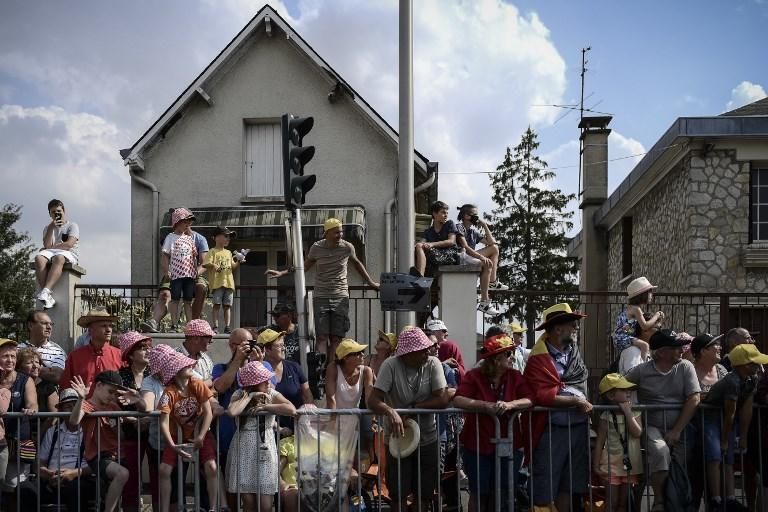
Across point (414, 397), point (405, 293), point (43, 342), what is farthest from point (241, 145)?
point (414, 397)

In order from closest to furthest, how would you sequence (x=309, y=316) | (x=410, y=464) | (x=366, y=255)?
(x=410, y=464) < (x=309, y=316) < (x=366, y=255)

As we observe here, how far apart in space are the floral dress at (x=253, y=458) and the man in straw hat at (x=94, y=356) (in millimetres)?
1416

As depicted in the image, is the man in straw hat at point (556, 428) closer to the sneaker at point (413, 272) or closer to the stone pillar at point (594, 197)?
the sneaker at point (413, 272)

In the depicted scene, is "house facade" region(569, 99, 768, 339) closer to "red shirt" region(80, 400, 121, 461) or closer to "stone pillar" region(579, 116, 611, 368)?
"stone pillar" region(579, 116, 611, 368)

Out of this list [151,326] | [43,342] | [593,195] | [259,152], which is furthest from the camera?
[593,195]

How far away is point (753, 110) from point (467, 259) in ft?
30.5

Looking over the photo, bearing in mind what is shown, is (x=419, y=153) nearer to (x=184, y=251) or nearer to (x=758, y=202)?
(x=758, y=202)

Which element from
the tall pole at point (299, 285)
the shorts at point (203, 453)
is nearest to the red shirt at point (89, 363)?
the shorts at point (203, 453)

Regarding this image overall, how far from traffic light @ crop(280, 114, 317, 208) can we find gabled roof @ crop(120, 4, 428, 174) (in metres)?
10.3

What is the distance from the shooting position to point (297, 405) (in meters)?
8.28

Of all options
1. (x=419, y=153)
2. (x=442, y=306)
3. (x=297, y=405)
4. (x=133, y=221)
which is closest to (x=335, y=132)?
(x=419, y=153)

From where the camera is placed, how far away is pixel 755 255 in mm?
15961

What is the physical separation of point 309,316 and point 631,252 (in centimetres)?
1327

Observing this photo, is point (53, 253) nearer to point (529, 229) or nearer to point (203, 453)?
point (203, 453)
